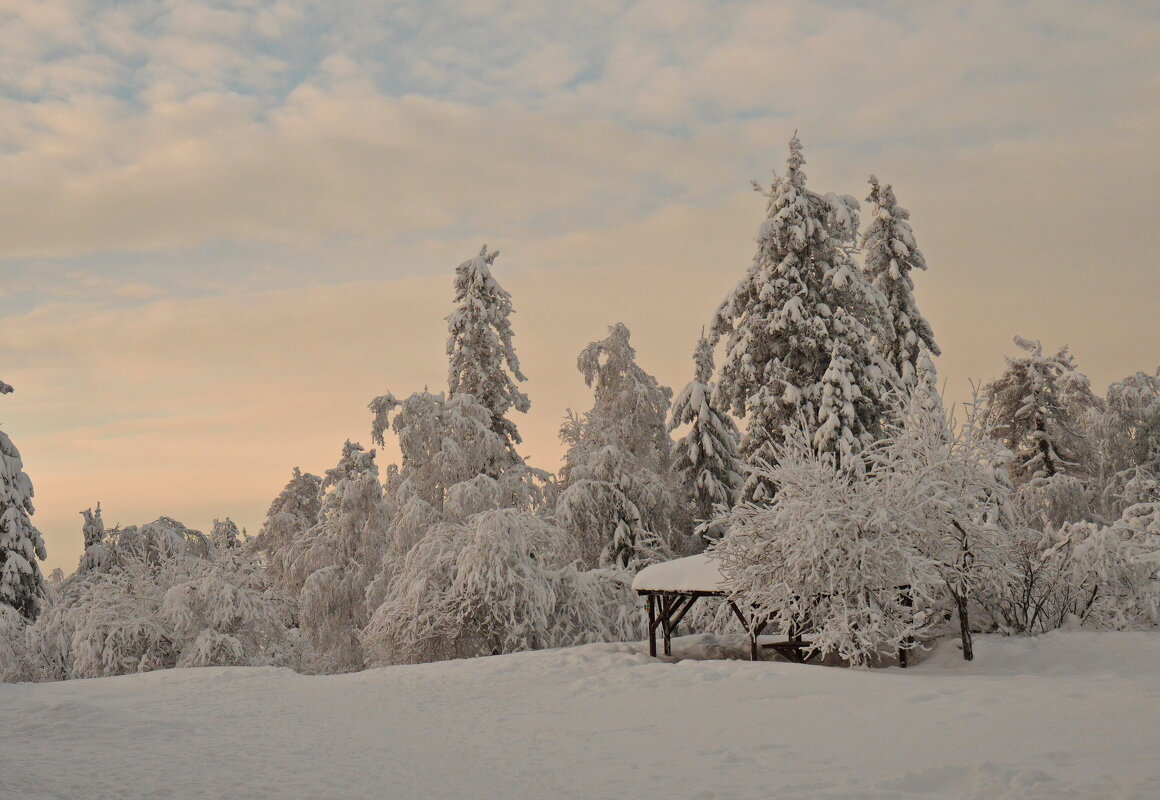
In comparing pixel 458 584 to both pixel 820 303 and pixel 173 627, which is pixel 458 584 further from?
pixel 820 303

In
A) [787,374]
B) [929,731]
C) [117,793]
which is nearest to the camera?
[117,793]

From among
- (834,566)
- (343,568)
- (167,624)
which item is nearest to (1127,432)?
(834,566)

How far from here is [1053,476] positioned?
33.2 m

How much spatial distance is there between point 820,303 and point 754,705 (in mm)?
16830

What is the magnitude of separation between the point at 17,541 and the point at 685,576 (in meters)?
22.4

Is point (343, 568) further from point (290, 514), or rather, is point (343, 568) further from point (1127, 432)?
point (1127, 432)

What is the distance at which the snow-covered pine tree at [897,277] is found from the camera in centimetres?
3177

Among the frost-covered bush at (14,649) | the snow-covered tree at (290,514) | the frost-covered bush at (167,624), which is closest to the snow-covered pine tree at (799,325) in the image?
the frost-covered bush at (167,624)

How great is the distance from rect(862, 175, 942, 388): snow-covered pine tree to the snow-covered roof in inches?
577

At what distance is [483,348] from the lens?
109 ft

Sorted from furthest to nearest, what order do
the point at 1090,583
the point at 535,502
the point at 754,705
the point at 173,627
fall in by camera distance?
the point at 535,502 → the point at 173,627 → the point at 1090,583 → the point at 754,705

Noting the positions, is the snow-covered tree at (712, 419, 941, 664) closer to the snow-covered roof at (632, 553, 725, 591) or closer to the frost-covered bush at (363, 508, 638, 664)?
the snow-covered roof at (632, 553, 725, 591)

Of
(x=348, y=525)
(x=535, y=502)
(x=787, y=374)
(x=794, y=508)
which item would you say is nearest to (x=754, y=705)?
(x=794, y=508)

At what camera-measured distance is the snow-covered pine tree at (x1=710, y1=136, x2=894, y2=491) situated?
27.2 meters
